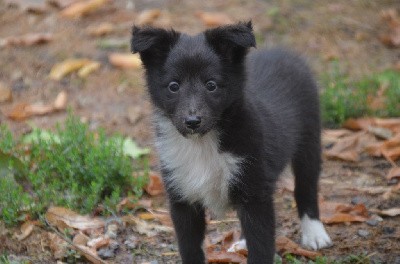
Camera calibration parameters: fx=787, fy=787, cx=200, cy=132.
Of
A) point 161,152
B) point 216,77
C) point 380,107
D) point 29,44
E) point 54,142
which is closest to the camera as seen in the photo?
point 216,77

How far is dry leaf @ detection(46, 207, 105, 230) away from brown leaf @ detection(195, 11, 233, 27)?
436 centimetres

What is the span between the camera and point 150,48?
5.27m

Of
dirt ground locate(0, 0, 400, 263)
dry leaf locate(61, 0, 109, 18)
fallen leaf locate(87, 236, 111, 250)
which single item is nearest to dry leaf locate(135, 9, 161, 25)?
dirt ground locate(0, 0, 400, 263)

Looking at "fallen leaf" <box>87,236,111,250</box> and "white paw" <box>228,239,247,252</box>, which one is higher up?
"fallen leaf" <box>87,236,111,250</box>

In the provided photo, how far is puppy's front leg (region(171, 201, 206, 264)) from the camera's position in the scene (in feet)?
17.9

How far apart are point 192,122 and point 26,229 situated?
6.33 feet

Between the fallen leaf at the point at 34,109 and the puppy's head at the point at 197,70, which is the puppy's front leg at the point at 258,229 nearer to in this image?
the puppy's head at the point at 197,70

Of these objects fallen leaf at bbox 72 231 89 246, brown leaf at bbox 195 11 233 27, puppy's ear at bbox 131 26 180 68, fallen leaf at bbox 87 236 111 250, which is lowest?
fallen leaf at bbox 87 236 111 250

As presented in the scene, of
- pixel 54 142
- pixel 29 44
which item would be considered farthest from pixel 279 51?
pixel 29 44

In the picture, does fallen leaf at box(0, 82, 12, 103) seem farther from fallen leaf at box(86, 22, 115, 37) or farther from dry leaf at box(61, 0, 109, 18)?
dry leaf at box(61, 0, 109, 18)

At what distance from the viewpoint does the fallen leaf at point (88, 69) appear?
30.9ft

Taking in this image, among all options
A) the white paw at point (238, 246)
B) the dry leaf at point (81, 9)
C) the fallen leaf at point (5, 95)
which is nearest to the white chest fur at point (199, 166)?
the white paw at point (238, 246)

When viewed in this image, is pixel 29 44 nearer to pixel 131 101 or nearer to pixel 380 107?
pixel 131 101

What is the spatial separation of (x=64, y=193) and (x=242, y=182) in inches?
80.7
